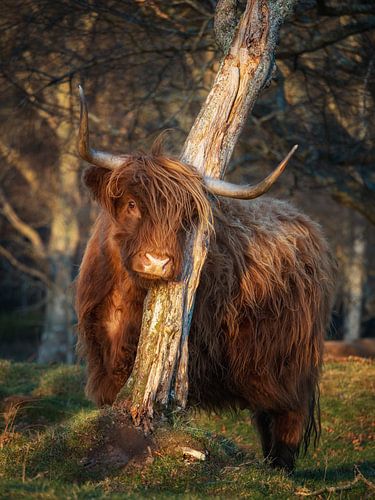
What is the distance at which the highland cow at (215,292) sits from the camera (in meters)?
5.42

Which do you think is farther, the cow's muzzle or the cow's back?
the cow's back

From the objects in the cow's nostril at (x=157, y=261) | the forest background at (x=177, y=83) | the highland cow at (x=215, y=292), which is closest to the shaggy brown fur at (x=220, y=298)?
the highland cow at (x=215, y=292)

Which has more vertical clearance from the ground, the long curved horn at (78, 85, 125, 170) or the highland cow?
the long curved horn at (78, 85, 125, 170)

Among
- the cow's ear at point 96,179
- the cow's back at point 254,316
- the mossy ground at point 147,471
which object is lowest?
the mossy ground at point 147,471

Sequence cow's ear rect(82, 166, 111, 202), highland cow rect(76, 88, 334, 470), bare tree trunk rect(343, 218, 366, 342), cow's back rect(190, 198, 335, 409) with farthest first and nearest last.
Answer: bare tree trunk rect(343, 218, 366, 342) < cow's back rect(190, 198, 335, 409) < cow's ear rect(82, 166, 111, 202) < highland cow rect(76, 88, 334, 470)

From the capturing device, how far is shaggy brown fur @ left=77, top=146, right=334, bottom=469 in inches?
215

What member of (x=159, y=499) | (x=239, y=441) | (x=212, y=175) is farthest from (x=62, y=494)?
(x=239, y=441)

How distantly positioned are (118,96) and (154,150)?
23.3 ft

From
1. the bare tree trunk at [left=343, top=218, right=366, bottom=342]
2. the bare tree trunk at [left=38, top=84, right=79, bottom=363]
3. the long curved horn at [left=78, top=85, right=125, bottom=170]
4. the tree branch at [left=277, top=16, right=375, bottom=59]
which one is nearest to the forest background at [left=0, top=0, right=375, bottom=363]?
the tree branch at [left=277, top=16, right=375, bottom=59]

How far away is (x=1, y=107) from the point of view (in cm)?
1186

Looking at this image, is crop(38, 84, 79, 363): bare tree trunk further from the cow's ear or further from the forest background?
the cow's ear

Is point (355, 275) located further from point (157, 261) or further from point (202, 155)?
point (157, 261)

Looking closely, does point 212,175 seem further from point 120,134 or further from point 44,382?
point 120,134

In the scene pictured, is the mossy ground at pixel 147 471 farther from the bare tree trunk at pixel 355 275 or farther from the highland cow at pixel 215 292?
the bare tree trunk at pixel 355 275
